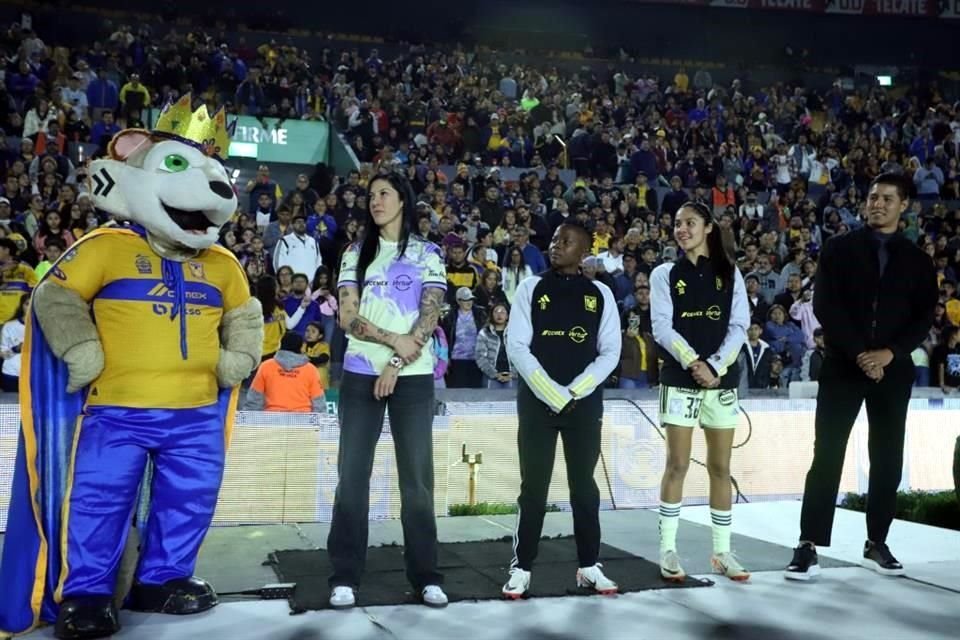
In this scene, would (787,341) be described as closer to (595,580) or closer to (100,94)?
(595,580)

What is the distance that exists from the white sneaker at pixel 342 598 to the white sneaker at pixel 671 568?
160 centimetres

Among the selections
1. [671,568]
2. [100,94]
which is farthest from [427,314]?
[100,94]

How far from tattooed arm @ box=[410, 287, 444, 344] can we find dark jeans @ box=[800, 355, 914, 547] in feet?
7.29

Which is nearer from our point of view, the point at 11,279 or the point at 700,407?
the point at 700,407

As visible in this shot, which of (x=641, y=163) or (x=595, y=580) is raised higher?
(x=641, y=163)

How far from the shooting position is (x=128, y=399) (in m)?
4.23

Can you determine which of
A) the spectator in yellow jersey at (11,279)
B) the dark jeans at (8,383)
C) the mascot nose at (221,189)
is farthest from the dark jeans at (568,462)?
the spectator in yellow jersey at (11,279)

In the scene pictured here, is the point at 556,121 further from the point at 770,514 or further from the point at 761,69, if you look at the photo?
the point at 770,514

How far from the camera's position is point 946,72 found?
2864cm

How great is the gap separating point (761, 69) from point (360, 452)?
78.5 ft

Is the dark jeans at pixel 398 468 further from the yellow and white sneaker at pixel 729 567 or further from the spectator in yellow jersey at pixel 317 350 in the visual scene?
the spectator in yellow jersey at pixel 317 350

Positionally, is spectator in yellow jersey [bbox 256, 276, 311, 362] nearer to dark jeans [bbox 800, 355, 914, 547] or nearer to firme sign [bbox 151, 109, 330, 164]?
dark jeans [bbox 800, 355, 914, 547]

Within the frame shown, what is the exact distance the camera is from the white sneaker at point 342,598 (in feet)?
14.4

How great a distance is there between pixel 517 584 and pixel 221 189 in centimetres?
229
